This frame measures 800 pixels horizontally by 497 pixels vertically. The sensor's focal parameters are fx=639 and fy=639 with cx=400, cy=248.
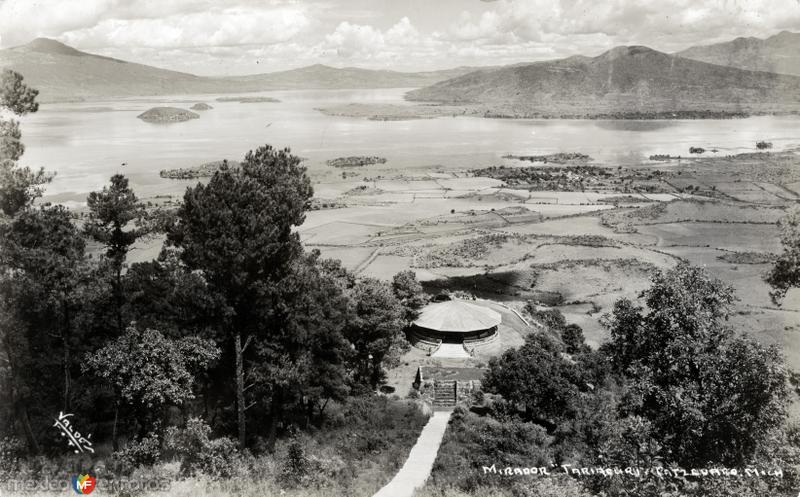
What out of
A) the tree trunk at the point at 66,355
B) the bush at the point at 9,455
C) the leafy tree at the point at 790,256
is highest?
the leafy tree at the point at 790,256

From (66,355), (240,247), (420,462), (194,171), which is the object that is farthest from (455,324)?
(194,171)

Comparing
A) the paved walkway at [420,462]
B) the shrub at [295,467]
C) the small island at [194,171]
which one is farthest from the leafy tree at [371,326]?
the small island at [194,171]

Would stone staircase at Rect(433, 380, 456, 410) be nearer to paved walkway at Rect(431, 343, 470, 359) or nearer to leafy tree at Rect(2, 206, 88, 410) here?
paved walkway at Rect(431, 343, 470, 359)

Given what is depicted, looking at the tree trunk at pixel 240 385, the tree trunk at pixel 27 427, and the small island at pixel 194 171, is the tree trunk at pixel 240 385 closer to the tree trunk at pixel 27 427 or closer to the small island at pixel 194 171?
the tree trunk at pixel 27 427

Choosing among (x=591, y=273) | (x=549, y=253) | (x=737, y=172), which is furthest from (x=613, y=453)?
(x=737, y=172)

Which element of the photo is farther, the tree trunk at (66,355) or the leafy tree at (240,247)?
the leafy tree at (240,247)

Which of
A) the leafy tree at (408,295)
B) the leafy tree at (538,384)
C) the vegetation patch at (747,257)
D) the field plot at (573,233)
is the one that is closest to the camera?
the leafy tree at (538,384)

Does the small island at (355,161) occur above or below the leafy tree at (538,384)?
above
